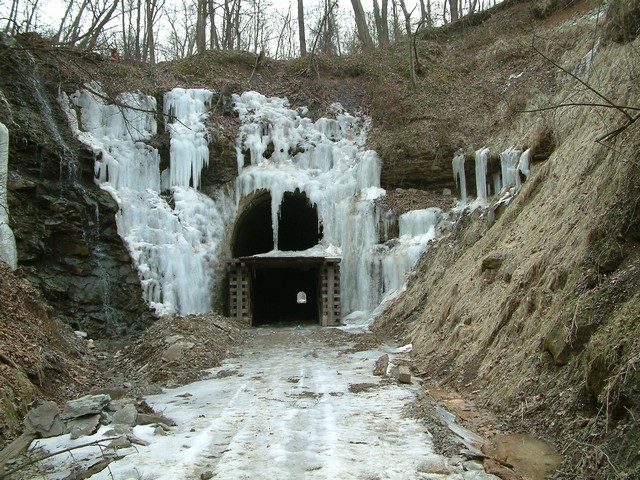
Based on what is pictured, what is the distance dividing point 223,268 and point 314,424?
484 inches

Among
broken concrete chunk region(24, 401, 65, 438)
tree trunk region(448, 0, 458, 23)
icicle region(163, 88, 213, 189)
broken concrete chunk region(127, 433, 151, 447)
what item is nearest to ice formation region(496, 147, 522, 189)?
icicle region(163, 88, 213, 189)

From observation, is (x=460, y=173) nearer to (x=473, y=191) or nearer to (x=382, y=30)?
(x=473, y=191)

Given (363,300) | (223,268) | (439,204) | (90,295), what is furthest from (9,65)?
(439,204)

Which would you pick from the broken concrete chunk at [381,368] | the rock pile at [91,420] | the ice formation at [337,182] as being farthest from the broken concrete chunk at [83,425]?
the ice formation at [337,182]

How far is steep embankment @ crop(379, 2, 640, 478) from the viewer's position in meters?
3.92

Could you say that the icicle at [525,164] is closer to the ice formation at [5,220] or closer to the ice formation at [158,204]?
the ice formation at [158,204]

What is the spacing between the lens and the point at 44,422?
4.75 metres

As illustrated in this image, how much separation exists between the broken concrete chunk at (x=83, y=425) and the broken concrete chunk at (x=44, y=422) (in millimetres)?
101

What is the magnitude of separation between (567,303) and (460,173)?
12746 mm

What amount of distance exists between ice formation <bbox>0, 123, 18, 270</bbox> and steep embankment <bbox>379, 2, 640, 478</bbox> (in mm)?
9336

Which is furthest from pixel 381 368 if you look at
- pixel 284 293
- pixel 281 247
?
pixel 284 293

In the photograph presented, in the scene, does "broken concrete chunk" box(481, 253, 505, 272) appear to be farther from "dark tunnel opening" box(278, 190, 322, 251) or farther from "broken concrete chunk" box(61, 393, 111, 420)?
"dark tunnel opening" box(278, 190, 322, 251)

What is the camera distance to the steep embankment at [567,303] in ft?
12.9

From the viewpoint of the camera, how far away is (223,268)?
56.3ft
